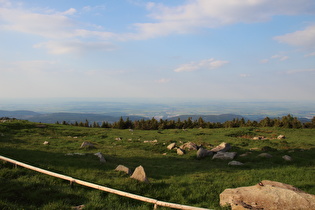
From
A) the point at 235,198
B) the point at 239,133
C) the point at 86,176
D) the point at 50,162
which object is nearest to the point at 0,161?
the point at 50,162

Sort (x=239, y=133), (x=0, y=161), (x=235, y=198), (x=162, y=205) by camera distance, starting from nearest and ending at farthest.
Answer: (x=162, y=205)
(x=235, y=198)
(x=0, y=161)
(x=239, y=133)

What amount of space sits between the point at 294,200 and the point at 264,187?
43.7 inches

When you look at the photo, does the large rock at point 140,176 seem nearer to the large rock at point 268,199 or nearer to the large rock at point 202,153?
the large rock at point 268,199

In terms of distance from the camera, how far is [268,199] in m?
7.22

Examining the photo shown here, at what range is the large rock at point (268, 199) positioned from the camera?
691cm

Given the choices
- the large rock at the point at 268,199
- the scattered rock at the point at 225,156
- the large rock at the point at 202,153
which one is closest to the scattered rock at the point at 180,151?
the large rock at the point at 202,153

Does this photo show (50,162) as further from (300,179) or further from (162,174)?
(300,179)

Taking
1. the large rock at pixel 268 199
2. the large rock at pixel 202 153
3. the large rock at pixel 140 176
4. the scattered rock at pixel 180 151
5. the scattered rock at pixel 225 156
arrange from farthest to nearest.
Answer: the scattered rock at pixel 180 151, the large rock at pixel 202 153, the scattered rock at pixel 225 156, the large rock at pixel 140 176, the large rock at pixel 268 199

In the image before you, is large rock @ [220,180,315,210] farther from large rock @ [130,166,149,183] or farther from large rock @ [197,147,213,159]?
large rock @ [197,147,213,159]

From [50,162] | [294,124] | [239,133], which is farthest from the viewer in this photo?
[294,124]

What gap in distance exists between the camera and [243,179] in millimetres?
12062

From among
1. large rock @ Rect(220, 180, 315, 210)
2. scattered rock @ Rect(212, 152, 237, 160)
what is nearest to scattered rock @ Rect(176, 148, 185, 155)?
scattered rock @ Rect(212, 152, 237, 160)

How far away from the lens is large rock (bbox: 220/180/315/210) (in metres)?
6.91

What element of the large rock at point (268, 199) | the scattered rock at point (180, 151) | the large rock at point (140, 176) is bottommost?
the scattered rock at point (180, 151)
